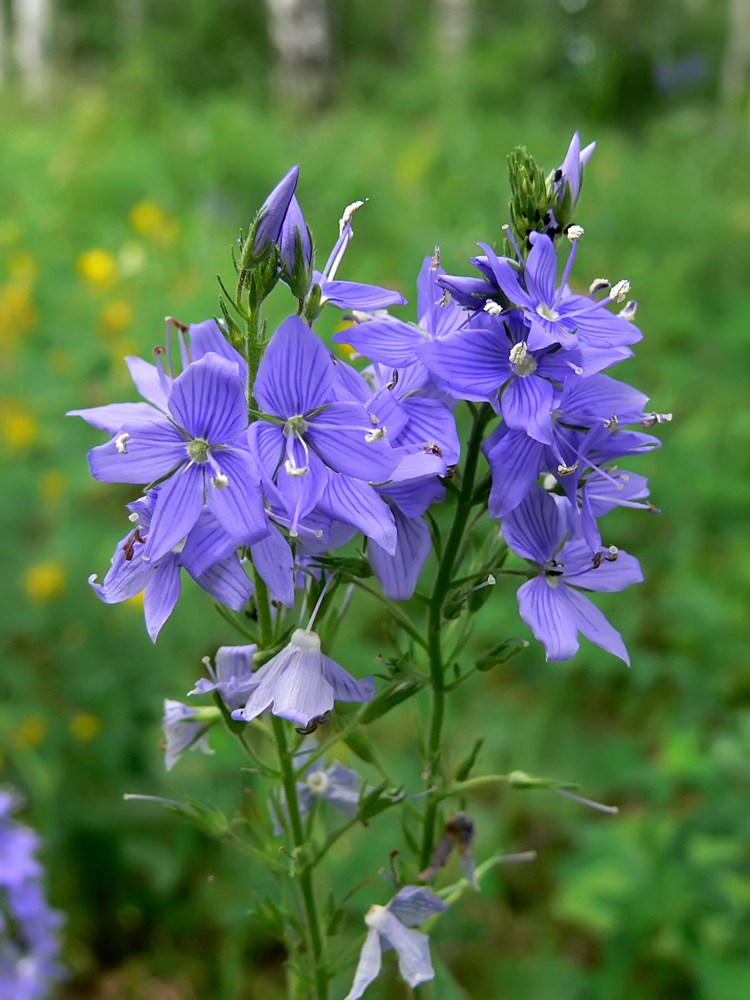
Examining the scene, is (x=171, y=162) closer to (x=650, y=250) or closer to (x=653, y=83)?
(x=650, y=250)

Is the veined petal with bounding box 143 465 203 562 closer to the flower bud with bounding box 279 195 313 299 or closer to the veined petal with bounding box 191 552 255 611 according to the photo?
the veined petal with bounding box 191 552 255 611

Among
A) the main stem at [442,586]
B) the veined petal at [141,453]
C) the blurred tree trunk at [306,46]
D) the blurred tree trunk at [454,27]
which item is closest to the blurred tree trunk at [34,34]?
the blurred tree trunk at [454,27]

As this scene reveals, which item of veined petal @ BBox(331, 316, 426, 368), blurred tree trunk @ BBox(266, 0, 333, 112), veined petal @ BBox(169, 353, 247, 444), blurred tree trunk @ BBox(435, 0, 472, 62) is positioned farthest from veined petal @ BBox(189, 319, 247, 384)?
blurred tree trunk @ BBox(435, 0, 472, 62)

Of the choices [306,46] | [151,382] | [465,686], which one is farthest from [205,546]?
[306,46]

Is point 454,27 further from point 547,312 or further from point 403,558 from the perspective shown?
point 403,558

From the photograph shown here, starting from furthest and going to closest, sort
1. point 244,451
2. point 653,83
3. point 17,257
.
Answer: point 653,83
point 17,257
point 244,451

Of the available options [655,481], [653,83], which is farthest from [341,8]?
[655,481]
